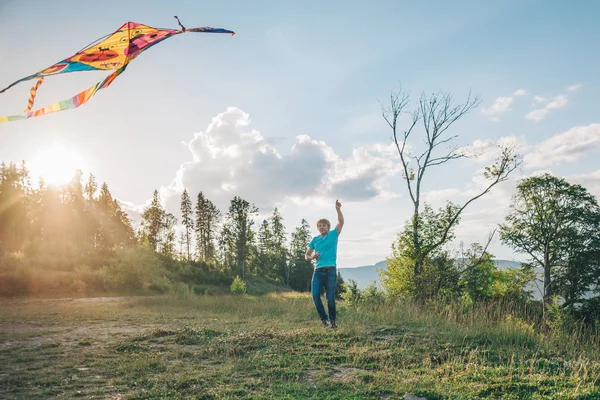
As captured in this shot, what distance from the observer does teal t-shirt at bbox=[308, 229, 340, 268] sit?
859cm

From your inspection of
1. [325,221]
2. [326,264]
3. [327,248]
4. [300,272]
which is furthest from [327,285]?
[300,272]

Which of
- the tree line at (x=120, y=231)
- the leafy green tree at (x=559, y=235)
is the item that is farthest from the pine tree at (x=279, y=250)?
the leafy green tree at (x=559, y=235)

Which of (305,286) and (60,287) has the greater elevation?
(60,287)

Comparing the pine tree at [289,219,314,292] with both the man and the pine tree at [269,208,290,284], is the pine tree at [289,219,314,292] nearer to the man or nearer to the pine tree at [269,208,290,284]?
the pine tree at [269,208,290,284]

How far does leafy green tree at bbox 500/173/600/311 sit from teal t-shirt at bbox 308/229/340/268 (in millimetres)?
21671

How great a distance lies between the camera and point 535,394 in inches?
176

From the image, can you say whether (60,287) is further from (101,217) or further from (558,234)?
(101,217)

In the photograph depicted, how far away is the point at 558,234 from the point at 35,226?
60.0m

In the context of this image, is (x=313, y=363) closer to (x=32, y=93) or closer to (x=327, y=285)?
(x=327, y=285)

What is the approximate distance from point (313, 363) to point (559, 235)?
25800 millimetres

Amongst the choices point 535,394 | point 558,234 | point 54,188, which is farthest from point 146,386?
point 54,188

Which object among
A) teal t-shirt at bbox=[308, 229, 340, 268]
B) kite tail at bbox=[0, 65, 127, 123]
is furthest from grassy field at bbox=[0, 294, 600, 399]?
kite tail at bbox=[0, 65, 127, 123]

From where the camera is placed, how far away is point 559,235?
2561 centimetres

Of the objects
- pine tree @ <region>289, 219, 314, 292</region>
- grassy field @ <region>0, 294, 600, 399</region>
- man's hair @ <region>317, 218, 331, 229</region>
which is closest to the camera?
grassy field @ <region>0, 294, 600, 399</region>
